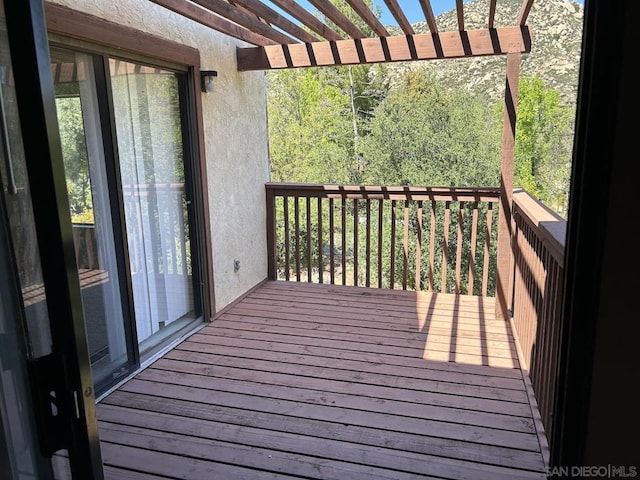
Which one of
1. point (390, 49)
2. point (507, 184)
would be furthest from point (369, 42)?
point (507, 184)

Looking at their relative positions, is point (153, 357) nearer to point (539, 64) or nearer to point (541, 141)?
point (541, 141)

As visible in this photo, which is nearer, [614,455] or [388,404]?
[614,455]

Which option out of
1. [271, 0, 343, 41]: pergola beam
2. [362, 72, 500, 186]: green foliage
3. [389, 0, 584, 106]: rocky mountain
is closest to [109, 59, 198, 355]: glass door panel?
[271, 0, 343, 41]: pergola beam

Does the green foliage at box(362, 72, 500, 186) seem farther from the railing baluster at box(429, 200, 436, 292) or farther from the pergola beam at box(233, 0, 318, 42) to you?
the pergola beam at box(233, 0, 318, 42)

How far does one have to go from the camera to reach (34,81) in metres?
0.67

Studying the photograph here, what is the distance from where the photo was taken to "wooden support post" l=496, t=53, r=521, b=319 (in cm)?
348

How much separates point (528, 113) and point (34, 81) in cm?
1770

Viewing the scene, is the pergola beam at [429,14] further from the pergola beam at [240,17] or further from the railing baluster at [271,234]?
the railing baluster at [271,234]

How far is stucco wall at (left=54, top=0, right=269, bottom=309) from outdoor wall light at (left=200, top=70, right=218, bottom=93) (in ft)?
0.22

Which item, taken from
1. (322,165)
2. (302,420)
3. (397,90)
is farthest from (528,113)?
(302,420)

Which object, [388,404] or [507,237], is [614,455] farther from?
[507,237]

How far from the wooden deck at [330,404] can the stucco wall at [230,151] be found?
1.97 feet

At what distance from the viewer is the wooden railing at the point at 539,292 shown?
2.00 m

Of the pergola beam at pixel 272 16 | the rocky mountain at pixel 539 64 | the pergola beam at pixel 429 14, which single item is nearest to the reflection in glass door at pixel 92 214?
the pergola beam at pixel 272 16
